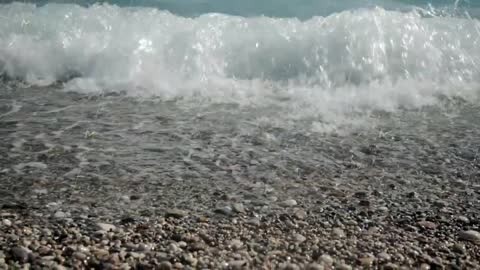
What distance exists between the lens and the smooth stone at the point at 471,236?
3.45 metres

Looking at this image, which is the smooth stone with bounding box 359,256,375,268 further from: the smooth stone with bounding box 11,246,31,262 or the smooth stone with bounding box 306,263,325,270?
the smooth stone with bounding box 11,246,31,262

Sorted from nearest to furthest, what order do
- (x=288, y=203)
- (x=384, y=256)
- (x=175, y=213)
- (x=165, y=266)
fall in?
(x=165, y=266)
(x=384, y=256)
(x=175, y=213)
(x=288, y=203)

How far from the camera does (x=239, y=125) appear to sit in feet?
Result: 19.4

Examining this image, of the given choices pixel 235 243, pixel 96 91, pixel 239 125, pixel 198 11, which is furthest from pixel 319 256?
pixel 198 11

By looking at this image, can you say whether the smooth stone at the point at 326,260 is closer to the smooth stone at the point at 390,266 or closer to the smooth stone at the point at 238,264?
the smooth stone at the point at 390,266

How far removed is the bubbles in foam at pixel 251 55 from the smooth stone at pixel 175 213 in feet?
A: 11.3

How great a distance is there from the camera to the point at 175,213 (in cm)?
368

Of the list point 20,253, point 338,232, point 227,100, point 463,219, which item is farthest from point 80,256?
point 227,100

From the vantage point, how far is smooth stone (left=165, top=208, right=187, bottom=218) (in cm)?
365

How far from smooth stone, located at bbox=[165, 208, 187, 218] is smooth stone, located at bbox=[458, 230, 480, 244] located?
2.06 meters

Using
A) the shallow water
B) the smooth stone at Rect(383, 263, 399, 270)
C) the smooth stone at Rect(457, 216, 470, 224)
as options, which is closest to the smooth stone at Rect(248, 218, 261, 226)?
the shallow water

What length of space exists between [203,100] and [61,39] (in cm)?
424

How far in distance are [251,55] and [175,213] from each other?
584cm

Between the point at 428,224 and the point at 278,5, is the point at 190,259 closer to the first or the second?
the point at 428,224
